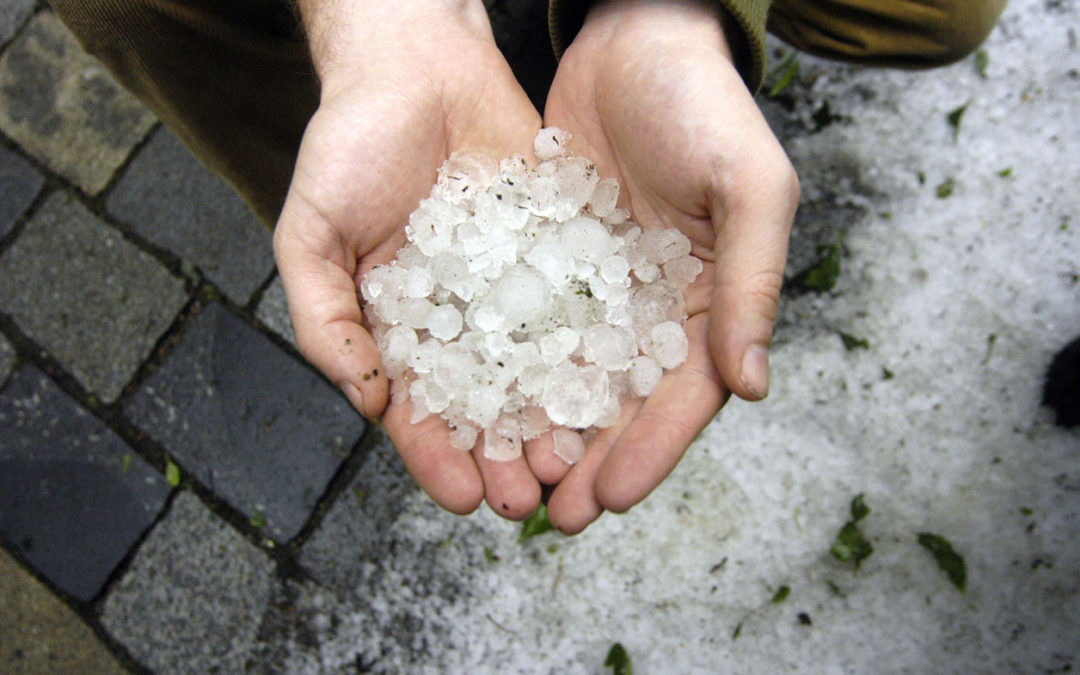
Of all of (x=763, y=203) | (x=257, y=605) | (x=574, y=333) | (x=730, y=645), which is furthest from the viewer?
(x=257, y=605)

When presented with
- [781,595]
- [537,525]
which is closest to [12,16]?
[537,525]

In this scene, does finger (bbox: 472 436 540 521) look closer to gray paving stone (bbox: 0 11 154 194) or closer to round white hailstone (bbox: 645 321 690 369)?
round white hailstone (bbox: 645 321 690 369)

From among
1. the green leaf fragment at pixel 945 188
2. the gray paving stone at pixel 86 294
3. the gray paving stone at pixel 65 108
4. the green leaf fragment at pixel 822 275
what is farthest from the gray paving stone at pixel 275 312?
the green leaf fragment at pixel 945 188

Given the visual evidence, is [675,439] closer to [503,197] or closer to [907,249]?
[503,197]

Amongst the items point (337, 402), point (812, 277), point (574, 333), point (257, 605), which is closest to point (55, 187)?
point (337, 402)

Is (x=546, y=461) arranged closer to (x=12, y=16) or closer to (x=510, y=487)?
(x=510, y=487)

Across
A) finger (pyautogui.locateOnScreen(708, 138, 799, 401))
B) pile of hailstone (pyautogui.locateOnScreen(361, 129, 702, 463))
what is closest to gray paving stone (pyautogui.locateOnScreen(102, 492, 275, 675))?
pile of hailstone (pyautogui.locateOnScreen(361, 129, 702, 463))
